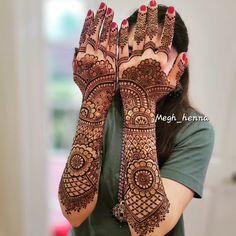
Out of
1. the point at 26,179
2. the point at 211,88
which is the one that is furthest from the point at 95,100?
the point at 26,179

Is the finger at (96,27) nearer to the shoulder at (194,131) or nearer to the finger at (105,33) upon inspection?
the finger at (105,33)

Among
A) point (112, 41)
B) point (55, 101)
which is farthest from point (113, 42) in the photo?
point (55, 101)

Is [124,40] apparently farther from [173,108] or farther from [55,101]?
[55,101]

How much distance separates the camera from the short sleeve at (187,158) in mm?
392

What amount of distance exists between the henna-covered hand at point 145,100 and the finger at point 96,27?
27 millimetres

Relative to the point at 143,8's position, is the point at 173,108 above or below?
below

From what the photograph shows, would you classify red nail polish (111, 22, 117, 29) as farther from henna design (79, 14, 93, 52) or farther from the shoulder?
the shoulder

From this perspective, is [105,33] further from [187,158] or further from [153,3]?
[187,158]

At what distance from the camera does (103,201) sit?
426mm

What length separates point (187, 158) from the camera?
0.40m

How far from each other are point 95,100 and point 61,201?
0.45 feet

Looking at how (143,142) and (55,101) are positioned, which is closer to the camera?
(143,142)

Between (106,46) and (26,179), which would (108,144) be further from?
(26,179)

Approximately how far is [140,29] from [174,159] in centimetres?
16
